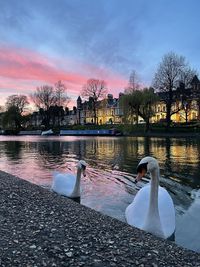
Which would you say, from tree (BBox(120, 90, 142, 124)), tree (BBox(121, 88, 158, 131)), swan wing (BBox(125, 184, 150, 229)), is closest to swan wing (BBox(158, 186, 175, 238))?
swan wing (BBox(125, 184, 150, 229))

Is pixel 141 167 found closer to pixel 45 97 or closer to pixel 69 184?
pixel 69 184

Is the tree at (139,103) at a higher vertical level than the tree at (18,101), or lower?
lower

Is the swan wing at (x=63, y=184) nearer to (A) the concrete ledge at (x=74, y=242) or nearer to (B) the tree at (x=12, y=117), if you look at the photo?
(A) the concrete ledge at (x=74, y=242)

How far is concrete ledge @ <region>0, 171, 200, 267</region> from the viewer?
4.65m

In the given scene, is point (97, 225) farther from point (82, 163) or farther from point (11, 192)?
point (82, 163)

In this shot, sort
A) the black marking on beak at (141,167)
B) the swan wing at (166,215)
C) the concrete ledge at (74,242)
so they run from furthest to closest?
1. the swan wing at (166,215)
2. the black marking on beak at (141,167)
3. the concrete ledge at (74,242)

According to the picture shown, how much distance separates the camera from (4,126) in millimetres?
128750

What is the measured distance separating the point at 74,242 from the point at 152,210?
7.75 feet

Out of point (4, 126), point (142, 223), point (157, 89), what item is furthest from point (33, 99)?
point (142, 223)

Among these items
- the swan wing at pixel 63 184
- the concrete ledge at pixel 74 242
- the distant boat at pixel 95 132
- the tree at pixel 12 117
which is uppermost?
the tree at pixel 12 117

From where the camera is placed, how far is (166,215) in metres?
8.19

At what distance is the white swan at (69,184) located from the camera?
11922mm

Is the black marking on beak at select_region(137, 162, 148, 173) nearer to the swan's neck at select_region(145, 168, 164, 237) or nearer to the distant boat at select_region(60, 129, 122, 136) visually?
the swan's neck at select_region(145, 168, 164, 237)

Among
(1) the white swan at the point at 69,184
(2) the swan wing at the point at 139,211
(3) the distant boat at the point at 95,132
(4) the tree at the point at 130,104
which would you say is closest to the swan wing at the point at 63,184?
(1) the white swan at the point at 69,184
